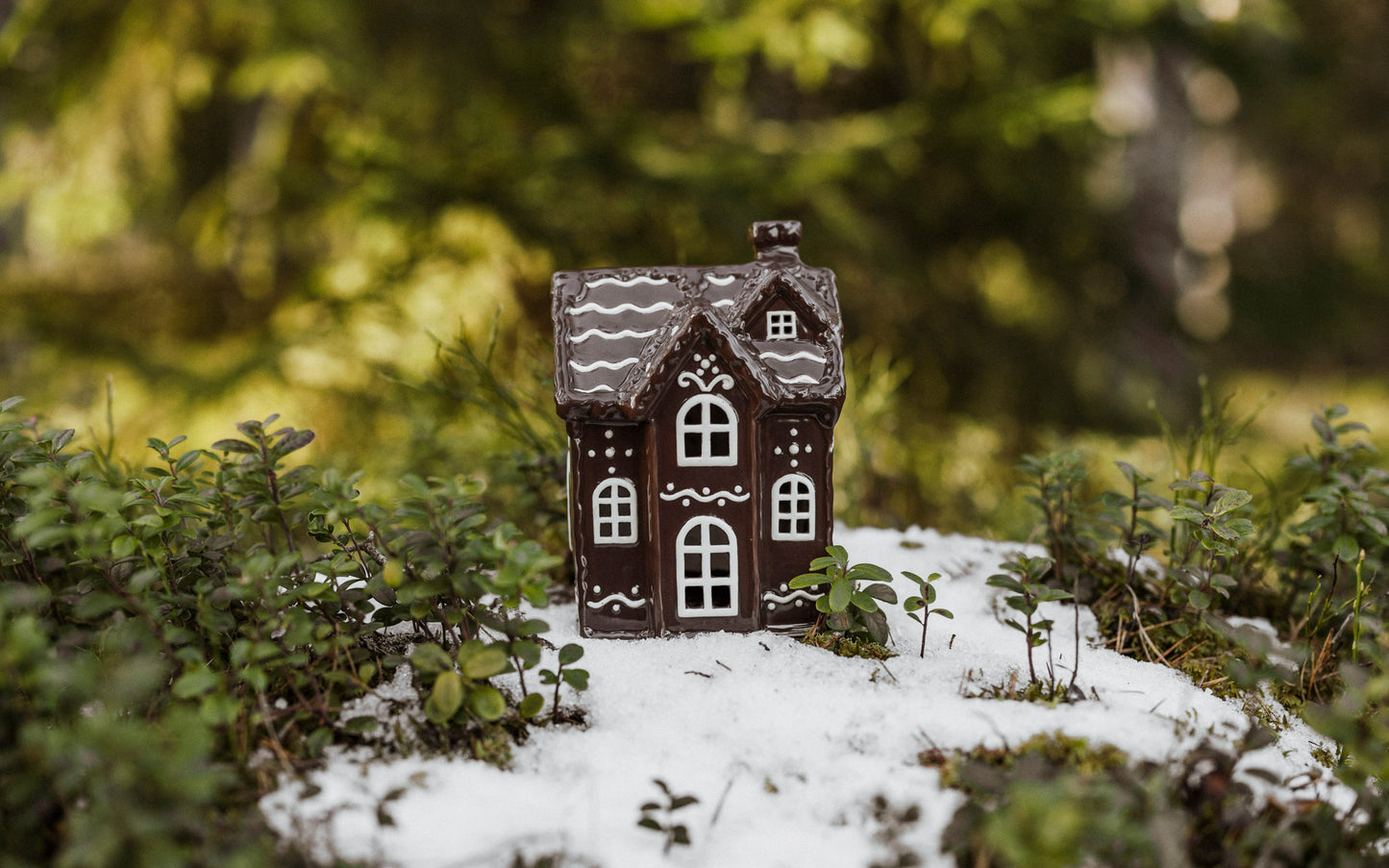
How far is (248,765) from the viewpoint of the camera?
186 centimetres

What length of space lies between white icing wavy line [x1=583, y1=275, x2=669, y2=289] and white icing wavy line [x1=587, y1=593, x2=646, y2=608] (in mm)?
1035

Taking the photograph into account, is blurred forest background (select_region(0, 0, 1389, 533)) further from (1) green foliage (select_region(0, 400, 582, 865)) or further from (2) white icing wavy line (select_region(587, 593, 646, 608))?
(1) green foliage (select_region(0, 400, 582, 865))

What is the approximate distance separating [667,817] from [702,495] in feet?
3.24

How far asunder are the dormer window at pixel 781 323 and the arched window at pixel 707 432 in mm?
309

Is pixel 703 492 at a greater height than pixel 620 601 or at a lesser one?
greater

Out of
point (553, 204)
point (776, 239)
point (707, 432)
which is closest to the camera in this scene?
point (707, 432)

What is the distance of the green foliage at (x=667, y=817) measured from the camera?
69.6 inches

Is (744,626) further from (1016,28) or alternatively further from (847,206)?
(1016,28)

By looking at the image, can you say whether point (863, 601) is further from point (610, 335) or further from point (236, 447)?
point (236, 447)

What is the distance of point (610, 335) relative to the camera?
257 cm

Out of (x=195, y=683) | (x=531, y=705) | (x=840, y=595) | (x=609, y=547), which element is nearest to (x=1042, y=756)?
(x=840, y=595)

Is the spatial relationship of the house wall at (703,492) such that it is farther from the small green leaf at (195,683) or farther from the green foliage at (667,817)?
the small green leaf at (195,683)

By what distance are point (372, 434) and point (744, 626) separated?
11.0ft

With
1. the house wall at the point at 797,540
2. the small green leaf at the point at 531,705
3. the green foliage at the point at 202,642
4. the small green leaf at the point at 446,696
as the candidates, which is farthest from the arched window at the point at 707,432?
the small green leaf at the point at 446,696
